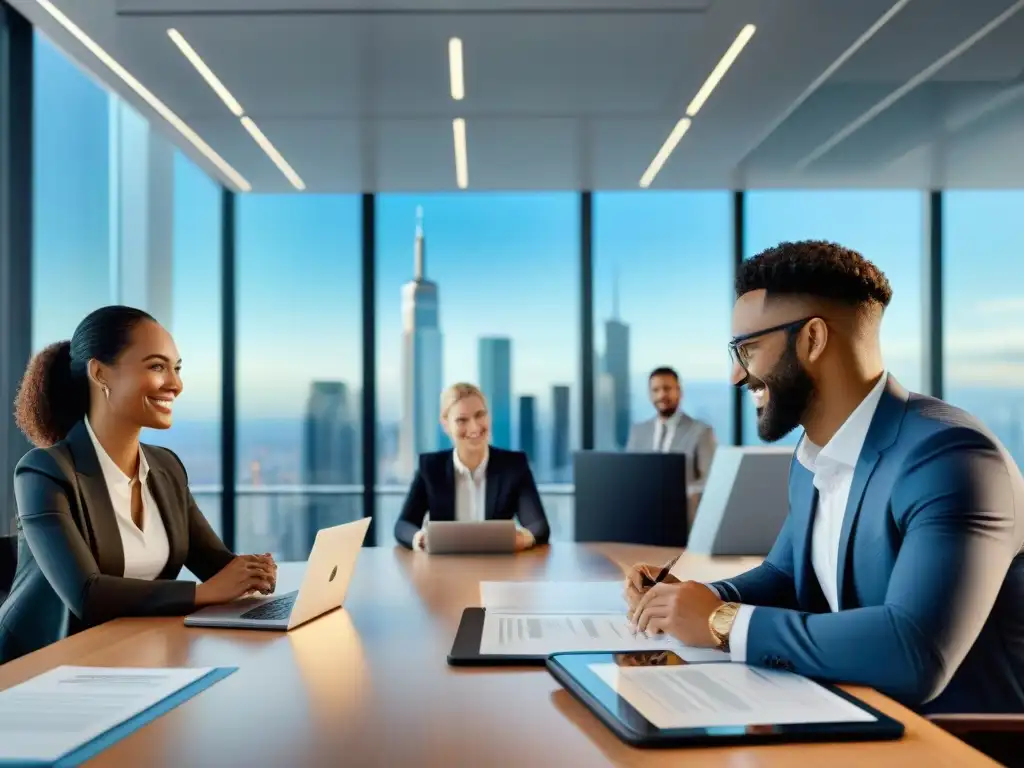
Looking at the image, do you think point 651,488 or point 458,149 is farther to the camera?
point 458,149

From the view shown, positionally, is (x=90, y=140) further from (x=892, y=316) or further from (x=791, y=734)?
(x=892, y=316)

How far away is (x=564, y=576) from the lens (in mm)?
2533

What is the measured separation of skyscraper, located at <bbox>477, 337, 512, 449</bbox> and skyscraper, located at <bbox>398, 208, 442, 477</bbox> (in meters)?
0.35

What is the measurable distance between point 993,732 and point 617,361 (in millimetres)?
5532

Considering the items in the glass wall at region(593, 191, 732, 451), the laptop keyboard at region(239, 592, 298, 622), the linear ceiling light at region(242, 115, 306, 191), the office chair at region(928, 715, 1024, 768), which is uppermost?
the linear ceiling light at region(242, 115, 306, 191)

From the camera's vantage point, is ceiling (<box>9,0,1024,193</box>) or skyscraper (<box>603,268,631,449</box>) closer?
ceiling (<box>9,0,1024,193</box>)

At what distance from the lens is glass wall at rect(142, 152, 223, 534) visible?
258 inches

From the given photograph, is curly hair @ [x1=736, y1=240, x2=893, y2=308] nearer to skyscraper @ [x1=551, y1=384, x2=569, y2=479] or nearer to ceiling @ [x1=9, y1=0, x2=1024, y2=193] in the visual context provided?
ceiling @ [x1=9, y1=0, x2=1024, y2=193]

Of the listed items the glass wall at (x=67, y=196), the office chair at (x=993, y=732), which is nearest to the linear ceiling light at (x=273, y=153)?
the glass wall at (x=67, y=196)

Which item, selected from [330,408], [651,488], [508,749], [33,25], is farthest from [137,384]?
[330,408]

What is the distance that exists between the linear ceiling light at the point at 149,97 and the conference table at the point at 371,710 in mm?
3013

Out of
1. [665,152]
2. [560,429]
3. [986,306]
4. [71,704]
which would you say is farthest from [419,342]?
[71,704]

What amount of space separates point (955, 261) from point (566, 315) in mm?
2946

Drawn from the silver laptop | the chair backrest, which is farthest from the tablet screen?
the chair backrest
